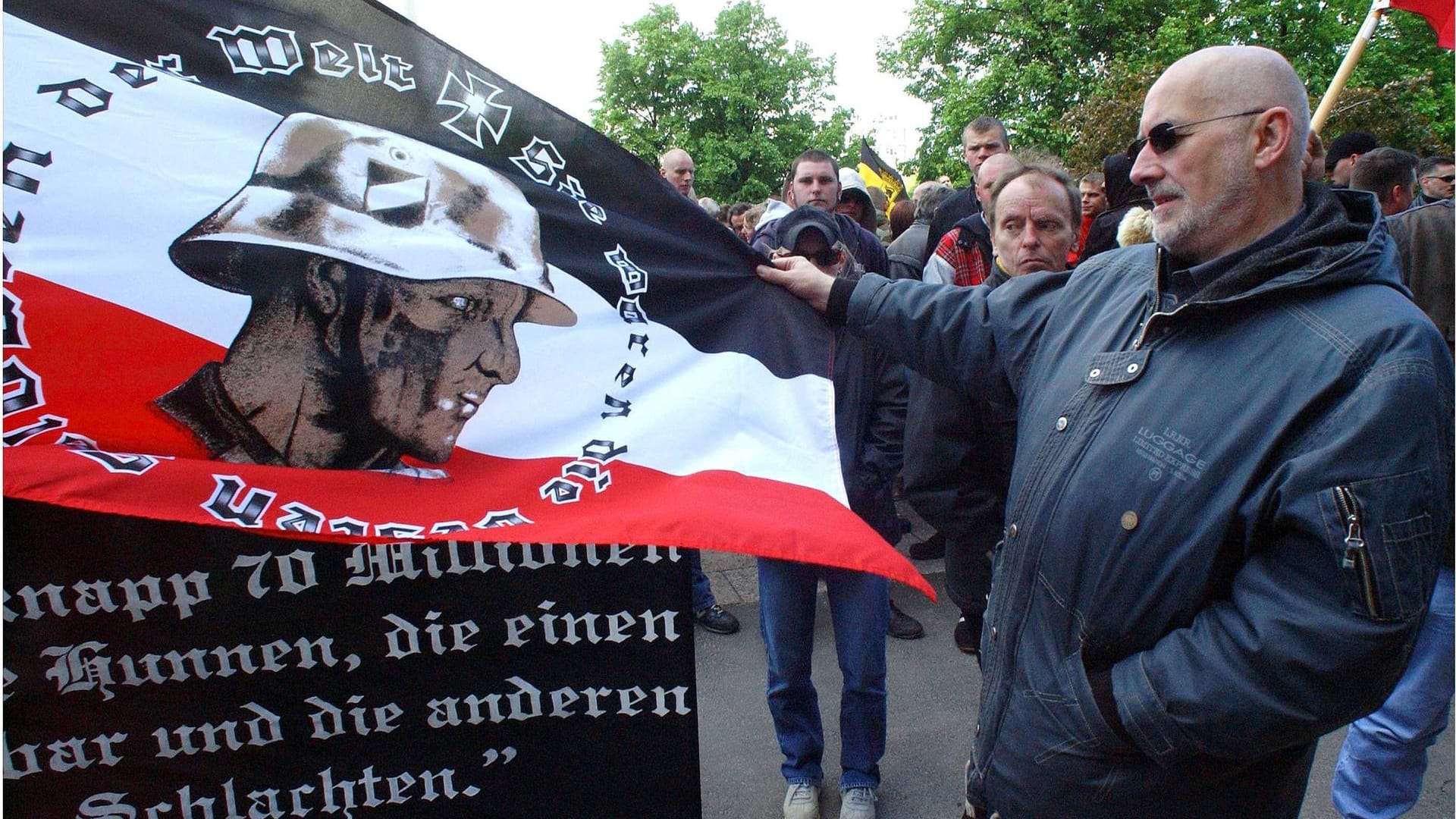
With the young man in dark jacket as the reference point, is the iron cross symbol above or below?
above

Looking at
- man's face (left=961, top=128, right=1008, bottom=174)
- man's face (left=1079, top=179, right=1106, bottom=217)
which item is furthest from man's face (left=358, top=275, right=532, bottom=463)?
man's face (left=1079, top=179, right=1106, bottom=217)

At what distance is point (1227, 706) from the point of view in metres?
1.32

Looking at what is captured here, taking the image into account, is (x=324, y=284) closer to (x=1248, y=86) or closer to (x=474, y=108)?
(x=474, y=108)

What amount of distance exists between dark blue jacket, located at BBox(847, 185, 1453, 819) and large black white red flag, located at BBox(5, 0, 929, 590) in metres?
0.32

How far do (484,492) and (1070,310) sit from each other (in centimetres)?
114

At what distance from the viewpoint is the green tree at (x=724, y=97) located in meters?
31.0

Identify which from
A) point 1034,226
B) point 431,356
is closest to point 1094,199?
point 1034,226

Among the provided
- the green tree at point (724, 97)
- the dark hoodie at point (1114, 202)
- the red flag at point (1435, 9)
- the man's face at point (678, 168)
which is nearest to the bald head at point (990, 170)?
the dark hoodie at point (1114, 202)

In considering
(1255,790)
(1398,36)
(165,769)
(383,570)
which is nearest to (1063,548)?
(1255,790)

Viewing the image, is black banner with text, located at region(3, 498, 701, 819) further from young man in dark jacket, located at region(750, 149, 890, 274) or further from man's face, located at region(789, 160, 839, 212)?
man's face, located at region(789, 160, 839, 212)

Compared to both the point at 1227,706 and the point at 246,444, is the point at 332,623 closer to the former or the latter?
the point at 246,444

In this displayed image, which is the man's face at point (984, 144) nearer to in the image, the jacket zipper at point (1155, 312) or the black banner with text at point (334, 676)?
the jacket zipper at point (1155, 312)

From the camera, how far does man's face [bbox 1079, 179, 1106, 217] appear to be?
4.73 meters

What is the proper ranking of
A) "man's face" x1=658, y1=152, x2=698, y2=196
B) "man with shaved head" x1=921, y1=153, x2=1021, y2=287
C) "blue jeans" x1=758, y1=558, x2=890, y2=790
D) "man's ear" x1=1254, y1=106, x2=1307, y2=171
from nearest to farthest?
1. "man's ear" x1=1254, y1=106, x2=1307, y2=171
2. "blue jeans" x1=758, y1=558, x2=890, y2=790
3. "man with shaved head" x1=921, y1=153, x2=1021, y2=287
4. "man's face" x1=658, y1=152, x2=698, y2=196
